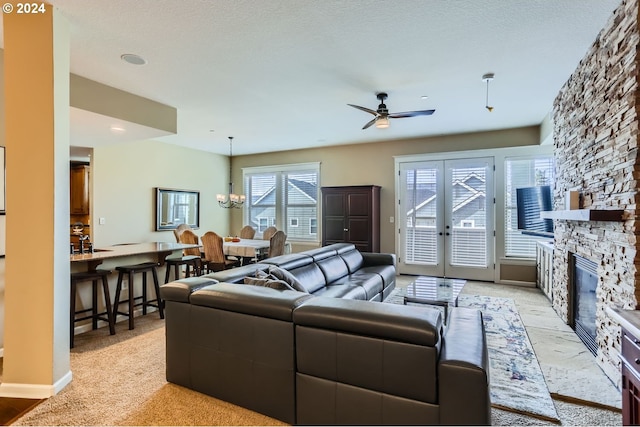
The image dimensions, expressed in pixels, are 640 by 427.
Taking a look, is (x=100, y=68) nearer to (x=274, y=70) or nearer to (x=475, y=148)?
(x=274, y=70)

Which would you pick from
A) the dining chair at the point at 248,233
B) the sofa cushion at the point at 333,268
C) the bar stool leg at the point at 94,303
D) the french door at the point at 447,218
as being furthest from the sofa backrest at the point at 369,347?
the dining chair at the point at 248,233

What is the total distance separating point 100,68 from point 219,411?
3.47 metres

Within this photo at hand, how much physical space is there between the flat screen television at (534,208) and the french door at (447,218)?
0.66 meters

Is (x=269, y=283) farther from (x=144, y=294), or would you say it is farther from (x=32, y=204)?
(x=144, y=294)

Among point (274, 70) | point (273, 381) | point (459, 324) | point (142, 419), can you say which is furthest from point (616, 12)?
point (142, 419)

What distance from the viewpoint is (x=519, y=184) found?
5883mm

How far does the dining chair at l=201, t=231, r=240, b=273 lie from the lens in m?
5.36

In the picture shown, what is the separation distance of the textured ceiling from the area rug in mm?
2792

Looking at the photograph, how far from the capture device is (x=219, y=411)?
84.6 inches

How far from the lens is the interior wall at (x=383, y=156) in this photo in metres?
6.02

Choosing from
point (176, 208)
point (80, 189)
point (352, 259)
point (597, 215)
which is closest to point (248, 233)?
point (176, 208)

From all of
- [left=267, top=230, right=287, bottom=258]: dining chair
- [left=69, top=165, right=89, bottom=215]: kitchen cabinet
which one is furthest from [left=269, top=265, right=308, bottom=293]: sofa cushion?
[left=69, top=165, right=89, bottom=215]: kitchen cabinet

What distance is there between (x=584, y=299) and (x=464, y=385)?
9.16 ft

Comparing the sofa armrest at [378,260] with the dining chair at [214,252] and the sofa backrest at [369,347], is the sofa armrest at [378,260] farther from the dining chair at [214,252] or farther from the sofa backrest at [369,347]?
the sofa backrest at [369,347]
